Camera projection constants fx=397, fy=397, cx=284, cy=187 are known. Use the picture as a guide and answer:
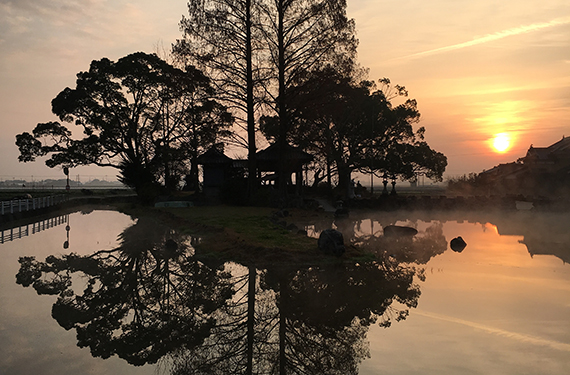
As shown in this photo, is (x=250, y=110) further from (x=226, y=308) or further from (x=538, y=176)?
(x=538, y=176)

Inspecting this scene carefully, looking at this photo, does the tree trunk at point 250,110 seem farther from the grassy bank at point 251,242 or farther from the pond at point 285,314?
the pond at point 285,314

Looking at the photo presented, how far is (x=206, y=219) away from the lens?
856 inches

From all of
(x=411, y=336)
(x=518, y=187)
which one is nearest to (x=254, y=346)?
(x=411, y=336)

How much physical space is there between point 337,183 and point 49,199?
1170 inches

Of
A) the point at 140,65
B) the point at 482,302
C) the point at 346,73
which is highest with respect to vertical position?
the point at 140,65

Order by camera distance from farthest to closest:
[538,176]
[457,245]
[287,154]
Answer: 1. [538,176]
2. [287,154]
3. [457,245]

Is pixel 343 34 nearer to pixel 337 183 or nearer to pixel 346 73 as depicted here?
pixel 346 73

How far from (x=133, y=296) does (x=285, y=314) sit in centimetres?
368

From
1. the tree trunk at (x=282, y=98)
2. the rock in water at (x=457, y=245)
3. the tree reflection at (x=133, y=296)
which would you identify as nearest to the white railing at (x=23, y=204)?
the tree reflection at (x=133, y=296)

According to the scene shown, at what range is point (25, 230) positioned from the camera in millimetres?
20906

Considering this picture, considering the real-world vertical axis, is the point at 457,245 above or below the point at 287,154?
below

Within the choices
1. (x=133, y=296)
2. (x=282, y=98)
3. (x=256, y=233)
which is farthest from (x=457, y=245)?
(x=282, y=98)

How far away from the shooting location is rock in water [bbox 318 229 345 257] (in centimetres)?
1252

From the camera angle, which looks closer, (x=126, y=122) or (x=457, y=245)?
(x=457, y=245)
